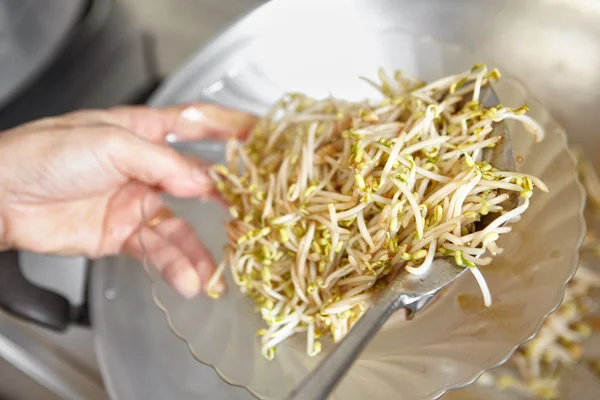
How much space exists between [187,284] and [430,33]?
77cm

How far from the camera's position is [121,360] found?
102 centimetres

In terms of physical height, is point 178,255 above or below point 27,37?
below

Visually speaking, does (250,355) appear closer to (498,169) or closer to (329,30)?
(498,169)

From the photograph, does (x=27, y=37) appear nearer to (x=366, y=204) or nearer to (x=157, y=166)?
(x=157, y=166)

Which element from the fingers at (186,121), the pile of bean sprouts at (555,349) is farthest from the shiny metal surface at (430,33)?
the pile of bean sprouts at (555,349)

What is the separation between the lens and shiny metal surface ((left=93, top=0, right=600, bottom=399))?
1.05 m

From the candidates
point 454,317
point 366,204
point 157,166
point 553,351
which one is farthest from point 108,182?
point 553,351

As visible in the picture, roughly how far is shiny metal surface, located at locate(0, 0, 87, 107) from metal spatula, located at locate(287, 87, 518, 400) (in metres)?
0.80

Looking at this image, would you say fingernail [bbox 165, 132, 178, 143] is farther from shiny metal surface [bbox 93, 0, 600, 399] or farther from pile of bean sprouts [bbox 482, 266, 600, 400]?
pile of bean sprouts [bbox 482, 266, 600, 400]

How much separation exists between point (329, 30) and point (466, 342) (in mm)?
707

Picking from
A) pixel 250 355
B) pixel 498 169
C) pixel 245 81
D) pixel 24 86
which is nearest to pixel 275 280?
pixel 250 355

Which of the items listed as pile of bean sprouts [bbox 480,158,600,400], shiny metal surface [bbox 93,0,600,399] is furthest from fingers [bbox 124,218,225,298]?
pile of bean sprouts [bbox 480,158,600,400]

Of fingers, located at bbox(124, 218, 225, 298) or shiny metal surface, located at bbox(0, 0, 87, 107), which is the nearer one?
fingers, located at bbox(124, 218, 225, 298)

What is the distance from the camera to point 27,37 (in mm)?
1029
